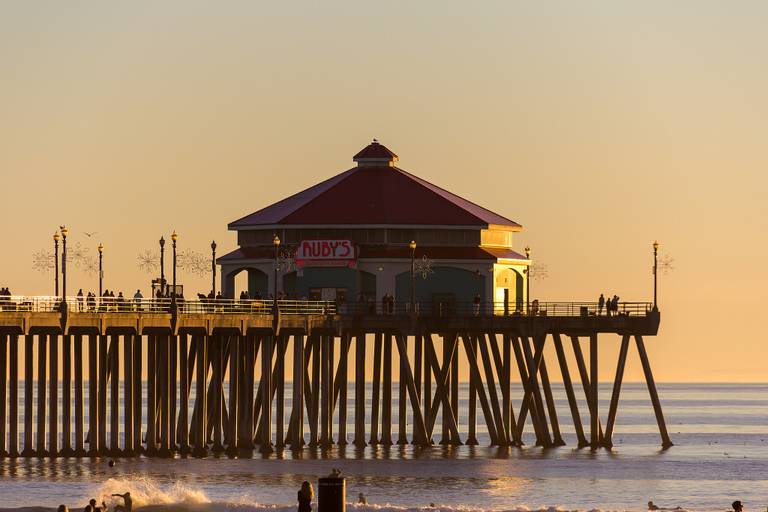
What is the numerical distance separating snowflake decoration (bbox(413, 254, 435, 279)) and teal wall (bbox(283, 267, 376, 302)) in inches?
85.8

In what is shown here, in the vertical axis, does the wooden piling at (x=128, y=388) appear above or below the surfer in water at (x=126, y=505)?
above

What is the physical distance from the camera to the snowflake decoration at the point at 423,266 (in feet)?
354

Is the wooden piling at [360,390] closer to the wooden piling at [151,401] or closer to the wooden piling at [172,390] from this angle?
the wooden piling at [172,390]

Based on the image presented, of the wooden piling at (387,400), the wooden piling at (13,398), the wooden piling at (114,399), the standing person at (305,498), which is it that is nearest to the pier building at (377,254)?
the wooden piling at (387,400)

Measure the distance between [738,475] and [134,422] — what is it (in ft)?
88.8

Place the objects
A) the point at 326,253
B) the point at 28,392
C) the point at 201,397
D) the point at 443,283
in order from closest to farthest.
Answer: the point at 28,392, the point at 201,397, the point at 326,253, the point at 443,283

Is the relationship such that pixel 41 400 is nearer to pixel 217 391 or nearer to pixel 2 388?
pixel 2 388

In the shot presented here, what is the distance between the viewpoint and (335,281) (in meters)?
109

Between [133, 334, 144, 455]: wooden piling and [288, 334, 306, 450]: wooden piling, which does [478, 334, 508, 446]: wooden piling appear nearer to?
[288, 334, 306, 450]: wooden piling

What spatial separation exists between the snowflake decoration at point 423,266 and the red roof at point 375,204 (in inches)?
80.2

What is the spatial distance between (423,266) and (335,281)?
162 inches

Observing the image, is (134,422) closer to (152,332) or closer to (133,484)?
(152,332)

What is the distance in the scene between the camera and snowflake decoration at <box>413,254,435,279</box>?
108 meters

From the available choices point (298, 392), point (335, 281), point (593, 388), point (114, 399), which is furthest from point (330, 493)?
point (335, 281)
